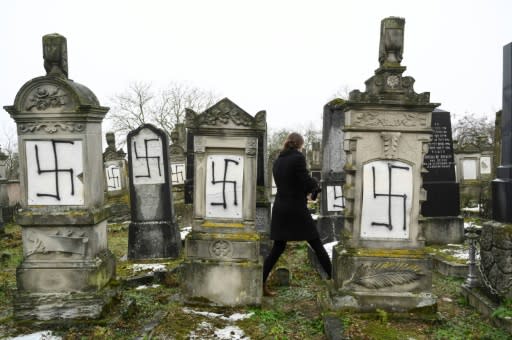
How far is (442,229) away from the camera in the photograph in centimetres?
803

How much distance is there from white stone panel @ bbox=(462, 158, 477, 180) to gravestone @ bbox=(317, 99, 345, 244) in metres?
8.37

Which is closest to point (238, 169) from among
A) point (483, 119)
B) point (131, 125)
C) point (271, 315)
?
point (271, 315)

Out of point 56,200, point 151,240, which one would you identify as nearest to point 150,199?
point 151,240

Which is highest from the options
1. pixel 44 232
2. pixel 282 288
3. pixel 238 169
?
pixel 238 169

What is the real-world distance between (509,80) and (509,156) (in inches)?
34.5

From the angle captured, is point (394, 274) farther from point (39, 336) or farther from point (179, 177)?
point (179, 177)

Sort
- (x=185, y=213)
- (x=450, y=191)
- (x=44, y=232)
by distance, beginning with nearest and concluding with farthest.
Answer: (x=44, y=232), (x=450, y=191), (x=185, y=213)

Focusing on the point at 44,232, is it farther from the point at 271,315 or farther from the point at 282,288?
the point at 282,288

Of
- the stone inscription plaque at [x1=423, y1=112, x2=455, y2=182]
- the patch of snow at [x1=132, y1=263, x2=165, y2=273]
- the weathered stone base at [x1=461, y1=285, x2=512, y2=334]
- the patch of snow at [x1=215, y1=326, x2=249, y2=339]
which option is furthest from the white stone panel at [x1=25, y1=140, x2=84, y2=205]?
the stone inscription plaque at [x1=423, y1=112, x2=455, y2=182]

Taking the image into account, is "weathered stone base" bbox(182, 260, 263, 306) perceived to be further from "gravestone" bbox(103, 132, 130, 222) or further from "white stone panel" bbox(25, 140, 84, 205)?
"gravestone" bbox(103, 132, 130, 222)

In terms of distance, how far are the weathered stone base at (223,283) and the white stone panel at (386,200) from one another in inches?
55.8

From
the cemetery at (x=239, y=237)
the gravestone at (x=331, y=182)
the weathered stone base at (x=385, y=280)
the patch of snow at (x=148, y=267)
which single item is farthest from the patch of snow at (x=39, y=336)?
the gravestone at (x=331, y=182)

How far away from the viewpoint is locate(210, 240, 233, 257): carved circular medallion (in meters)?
4.84

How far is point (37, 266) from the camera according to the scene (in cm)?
436
